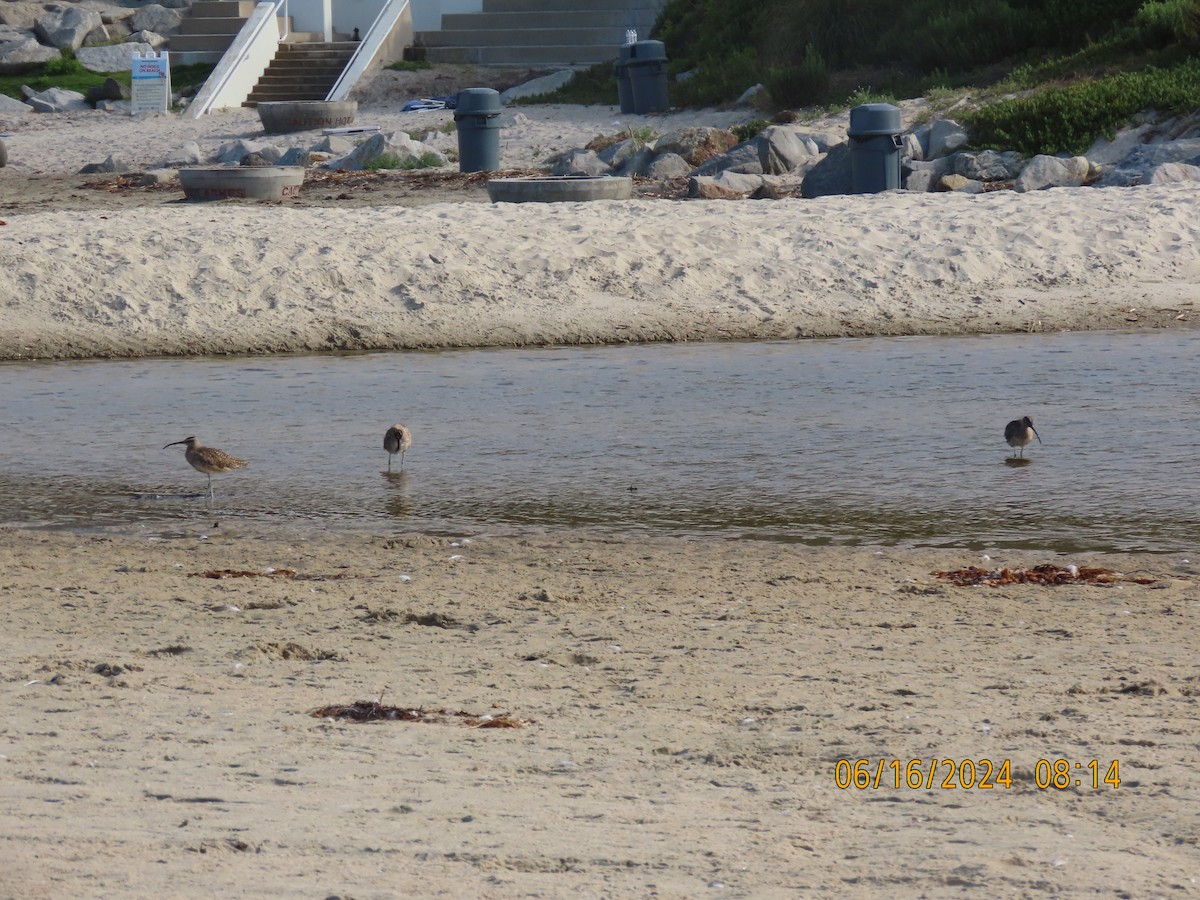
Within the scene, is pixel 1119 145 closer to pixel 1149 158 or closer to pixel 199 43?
pixel 1149 158

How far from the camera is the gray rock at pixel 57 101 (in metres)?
33.6

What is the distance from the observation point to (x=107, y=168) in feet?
82.1

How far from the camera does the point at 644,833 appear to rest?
4.08 metres

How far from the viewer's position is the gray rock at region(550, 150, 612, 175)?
22.6m

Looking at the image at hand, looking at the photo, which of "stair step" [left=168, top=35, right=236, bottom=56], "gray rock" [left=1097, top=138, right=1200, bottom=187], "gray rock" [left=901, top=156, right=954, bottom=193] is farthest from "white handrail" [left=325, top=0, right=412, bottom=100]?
"gray rock" [left=1097, top=138, right=1200, bottom=187]

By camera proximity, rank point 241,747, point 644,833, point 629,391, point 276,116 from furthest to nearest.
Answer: point 276,116 → point 629,391 → point 241,747 → point 644,833

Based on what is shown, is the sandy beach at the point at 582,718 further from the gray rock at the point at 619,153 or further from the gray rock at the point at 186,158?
the gray rock at the point at 186,158

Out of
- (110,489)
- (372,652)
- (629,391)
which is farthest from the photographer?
(629,391)

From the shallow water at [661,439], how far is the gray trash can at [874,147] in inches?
211

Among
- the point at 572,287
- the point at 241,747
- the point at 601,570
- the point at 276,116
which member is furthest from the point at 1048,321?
the point at 276,116

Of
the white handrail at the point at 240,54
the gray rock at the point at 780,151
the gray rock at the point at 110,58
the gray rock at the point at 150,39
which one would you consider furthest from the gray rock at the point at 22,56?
the gray rock at the point at 780,151

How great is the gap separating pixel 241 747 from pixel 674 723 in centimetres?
128

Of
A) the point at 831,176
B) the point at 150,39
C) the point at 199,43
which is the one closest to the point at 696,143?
the point at 831,176

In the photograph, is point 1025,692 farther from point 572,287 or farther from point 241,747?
point 572,287
